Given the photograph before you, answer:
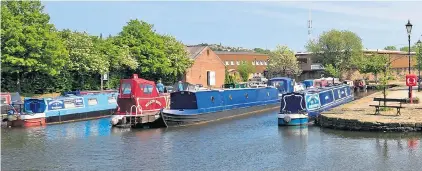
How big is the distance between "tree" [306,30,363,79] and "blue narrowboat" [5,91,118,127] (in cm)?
4639

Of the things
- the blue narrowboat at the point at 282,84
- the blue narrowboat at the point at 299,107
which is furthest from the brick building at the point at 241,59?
the blue narrowboat at the point at 299,107

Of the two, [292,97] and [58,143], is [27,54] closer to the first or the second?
[58,143]

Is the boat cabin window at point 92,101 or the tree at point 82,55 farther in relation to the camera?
the tree at point 82,55

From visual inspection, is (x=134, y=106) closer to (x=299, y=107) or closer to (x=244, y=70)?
(x=299, y=107)

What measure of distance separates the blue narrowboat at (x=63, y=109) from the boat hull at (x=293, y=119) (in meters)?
12.6

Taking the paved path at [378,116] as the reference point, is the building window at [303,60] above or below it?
above

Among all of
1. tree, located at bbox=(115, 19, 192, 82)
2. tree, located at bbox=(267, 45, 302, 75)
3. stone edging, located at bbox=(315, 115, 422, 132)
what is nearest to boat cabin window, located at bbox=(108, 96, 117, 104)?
tree, located at bbox=(115, 19, 192, 82)

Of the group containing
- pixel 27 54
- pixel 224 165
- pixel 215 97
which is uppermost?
pixel 27 54

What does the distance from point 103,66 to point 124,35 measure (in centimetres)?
714

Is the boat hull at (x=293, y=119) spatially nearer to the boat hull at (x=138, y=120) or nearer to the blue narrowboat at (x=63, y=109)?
the boat hull at (x=138, y=120)

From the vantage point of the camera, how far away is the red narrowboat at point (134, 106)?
84.4 ft

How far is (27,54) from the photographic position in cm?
3759

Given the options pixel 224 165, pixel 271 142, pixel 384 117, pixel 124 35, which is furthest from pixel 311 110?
pixel 124 35

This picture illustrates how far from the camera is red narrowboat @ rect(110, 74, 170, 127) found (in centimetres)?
2573
